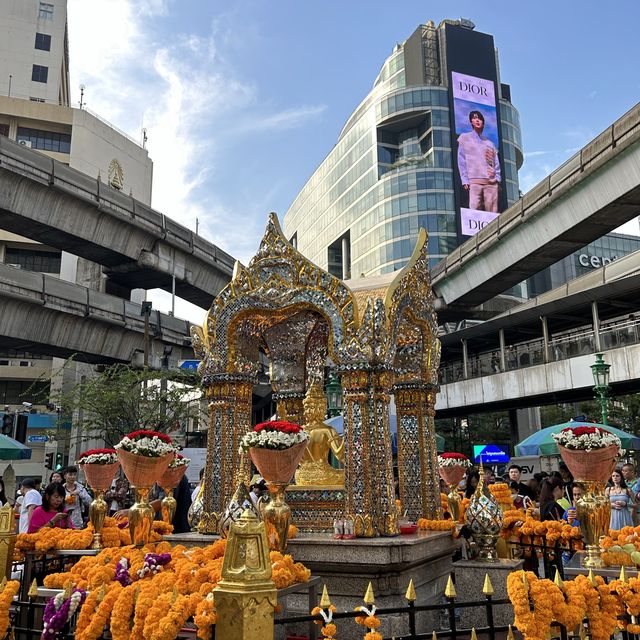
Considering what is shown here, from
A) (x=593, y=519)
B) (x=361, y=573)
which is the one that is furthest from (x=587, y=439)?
(x=361, y=573)

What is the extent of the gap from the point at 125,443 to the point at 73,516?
315cm

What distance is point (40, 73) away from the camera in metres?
47.1

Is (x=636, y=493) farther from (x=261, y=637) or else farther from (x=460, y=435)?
(x=460, y=435)

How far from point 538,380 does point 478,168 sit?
4415 centimetres

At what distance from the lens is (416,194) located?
223 ft

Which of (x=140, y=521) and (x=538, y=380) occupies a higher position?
(x=538, y=380)

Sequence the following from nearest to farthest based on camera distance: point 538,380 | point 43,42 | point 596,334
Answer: point 596,334
point 538,380
point 43,42

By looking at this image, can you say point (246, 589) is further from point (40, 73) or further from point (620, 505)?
point (40, 73)

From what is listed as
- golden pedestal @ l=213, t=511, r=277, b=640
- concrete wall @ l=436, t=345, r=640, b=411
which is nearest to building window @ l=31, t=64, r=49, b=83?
concrete wall @ l=436, t=345, r=640, b=411

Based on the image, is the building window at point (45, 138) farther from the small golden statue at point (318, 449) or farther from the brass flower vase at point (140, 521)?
the brass flower vase at point (140, 521)

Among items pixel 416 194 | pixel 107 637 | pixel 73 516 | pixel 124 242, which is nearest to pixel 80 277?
pixel 124 242

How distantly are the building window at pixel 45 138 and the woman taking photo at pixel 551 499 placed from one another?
40904 millimetres

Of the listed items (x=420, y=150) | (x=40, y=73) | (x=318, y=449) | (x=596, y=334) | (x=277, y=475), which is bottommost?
(x=277, y=475)

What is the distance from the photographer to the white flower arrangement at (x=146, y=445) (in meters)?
8.37
